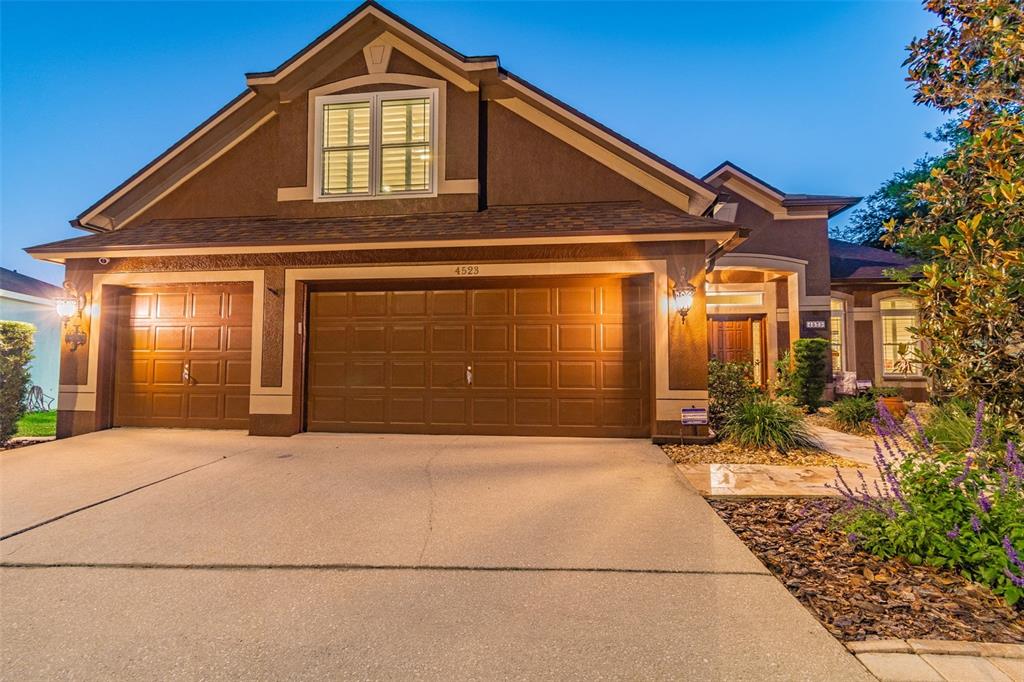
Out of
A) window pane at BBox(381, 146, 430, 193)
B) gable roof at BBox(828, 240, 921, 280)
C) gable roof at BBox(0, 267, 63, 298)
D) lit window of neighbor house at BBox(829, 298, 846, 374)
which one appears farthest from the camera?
lit window of neighbor house at BBox(829, 298, 846, 374)

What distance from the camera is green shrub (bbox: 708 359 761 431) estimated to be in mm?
7605

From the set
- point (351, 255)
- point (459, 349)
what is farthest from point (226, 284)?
point (459, 349)

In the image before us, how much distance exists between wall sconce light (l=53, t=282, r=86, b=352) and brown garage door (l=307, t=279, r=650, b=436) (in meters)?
4.03

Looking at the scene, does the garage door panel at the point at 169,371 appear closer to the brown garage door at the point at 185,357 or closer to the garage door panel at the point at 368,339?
the brown garage door at the point at 185,357

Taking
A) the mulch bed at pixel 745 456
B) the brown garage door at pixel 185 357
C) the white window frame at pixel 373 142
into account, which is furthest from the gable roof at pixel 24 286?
the mulch bed at pixel 745 456

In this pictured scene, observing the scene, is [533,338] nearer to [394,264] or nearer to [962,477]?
[394,264]

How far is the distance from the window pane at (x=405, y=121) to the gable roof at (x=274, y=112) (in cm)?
87

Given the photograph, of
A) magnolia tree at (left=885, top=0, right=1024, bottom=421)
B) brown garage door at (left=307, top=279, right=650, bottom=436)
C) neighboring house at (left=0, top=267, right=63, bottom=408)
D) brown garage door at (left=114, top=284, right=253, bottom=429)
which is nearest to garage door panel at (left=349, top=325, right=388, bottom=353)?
brown garage door at (left=307, top=279, right=650, bottom=436)

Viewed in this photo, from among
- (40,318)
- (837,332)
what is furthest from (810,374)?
(40,318)

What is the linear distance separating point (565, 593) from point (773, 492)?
311cm

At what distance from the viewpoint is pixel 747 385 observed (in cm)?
769

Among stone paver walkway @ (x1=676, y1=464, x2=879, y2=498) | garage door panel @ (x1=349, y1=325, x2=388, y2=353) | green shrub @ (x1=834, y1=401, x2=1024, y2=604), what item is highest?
garage door panel @ (x1=349, y1=325, x2=388, y2=353)

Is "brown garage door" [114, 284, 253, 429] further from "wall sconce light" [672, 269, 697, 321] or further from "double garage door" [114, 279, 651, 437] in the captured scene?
"wall sconce light" [672, 269, 697, 321]

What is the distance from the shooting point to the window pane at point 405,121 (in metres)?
8.70
